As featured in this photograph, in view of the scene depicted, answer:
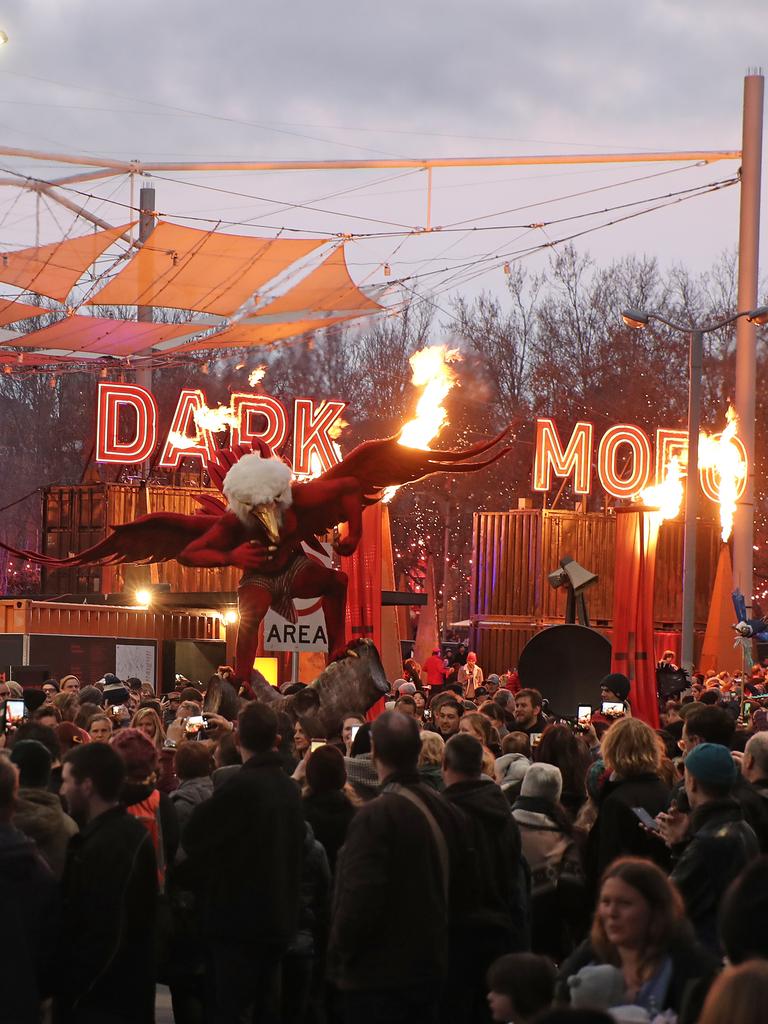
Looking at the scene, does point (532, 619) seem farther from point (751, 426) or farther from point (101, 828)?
point (101, 828)

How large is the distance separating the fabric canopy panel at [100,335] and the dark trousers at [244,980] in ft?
102

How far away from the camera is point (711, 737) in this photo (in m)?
7.79

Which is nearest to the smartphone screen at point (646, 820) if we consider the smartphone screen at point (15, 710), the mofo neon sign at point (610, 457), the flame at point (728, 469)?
the smartphone screen at point (15, 710)

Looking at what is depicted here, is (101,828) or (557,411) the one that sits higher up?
(557,411)

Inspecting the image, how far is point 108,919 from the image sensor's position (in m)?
6.10

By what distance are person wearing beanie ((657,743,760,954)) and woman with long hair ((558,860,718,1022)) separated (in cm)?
131

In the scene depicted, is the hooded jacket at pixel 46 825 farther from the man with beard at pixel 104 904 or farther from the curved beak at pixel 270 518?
the curved beak at pixel 270 518

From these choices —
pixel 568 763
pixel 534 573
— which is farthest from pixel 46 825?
pixel 534 573

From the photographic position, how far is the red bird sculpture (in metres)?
15.2

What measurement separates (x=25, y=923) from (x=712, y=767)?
8.65 ft

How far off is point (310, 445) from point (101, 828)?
34.1 metres

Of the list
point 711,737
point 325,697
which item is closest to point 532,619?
point 325,697

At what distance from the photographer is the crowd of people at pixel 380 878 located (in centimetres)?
500

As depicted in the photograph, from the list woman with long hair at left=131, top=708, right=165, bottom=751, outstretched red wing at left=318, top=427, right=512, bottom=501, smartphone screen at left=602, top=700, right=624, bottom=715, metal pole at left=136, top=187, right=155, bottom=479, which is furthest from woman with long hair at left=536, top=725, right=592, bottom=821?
metal pole at left=136, top=187, right=155, bottom=479
